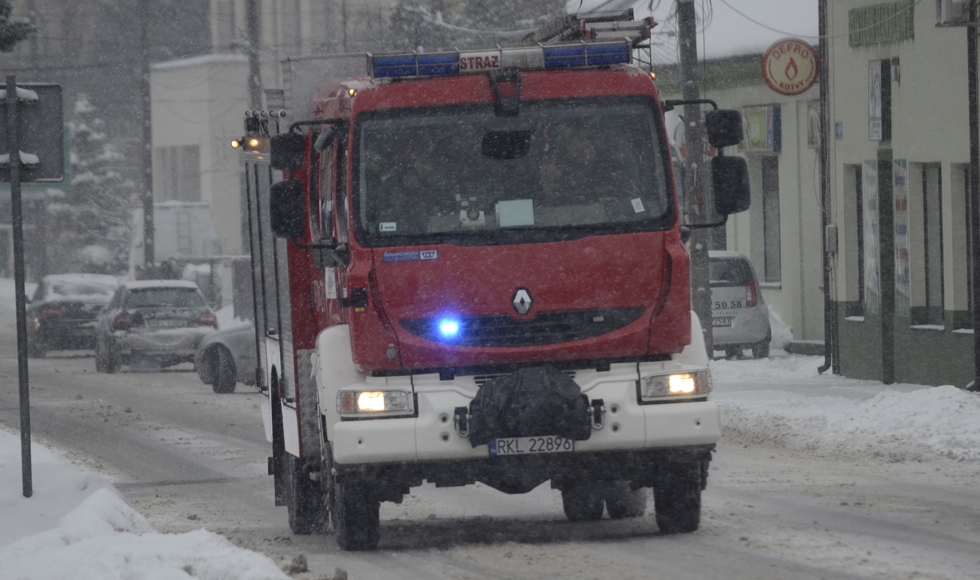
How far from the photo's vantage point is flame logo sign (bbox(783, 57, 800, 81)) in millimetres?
25281

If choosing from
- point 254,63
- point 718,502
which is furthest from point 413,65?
point 254,63

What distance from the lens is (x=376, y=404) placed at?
8820mm

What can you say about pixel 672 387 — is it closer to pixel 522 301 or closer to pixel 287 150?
pixel 522 301

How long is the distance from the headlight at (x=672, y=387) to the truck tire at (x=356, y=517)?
1643 mm

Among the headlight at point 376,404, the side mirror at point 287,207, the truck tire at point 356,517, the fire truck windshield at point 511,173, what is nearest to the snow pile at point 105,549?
the truck tire at point 356,517

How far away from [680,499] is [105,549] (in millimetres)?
3312

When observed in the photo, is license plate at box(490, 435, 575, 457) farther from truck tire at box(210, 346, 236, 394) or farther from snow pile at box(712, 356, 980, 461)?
truck tire at box(210, 346, 236, 394)

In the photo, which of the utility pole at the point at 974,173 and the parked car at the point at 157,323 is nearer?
the utility pole at the point at 974,173

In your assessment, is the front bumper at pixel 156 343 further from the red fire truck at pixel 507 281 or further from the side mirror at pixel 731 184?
the side mirror at pixel 731 184

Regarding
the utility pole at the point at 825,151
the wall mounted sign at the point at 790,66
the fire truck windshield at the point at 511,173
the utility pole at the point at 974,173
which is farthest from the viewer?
the wall mounted sign at the point at 790,66

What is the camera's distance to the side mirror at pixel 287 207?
9.30 meters

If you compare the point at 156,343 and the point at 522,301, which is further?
the point at 156,343

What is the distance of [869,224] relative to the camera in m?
21.6

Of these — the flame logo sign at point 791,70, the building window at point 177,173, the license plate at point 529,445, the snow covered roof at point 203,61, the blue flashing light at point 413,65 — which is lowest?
the license plate at point 529,445
